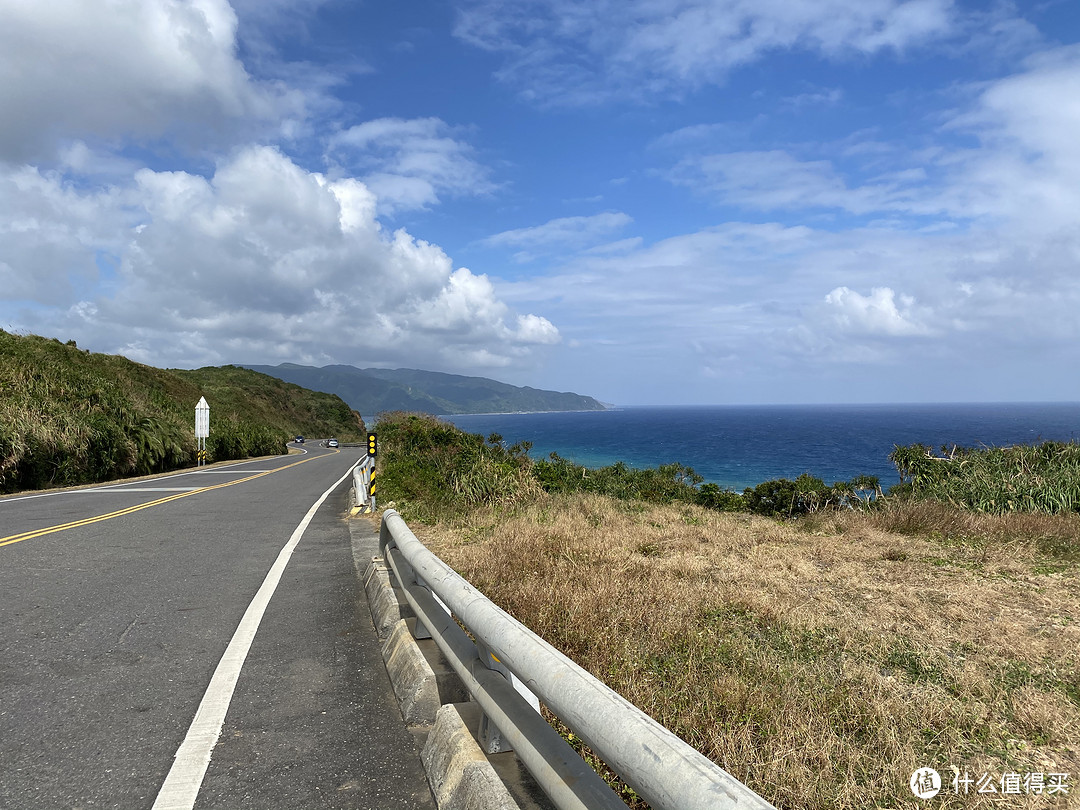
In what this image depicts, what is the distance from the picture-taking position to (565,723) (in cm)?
204

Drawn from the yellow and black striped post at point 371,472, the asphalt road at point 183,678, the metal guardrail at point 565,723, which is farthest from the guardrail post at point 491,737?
the yellow and black striped post at point 371,472

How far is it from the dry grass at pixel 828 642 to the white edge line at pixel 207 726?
207 centimetres

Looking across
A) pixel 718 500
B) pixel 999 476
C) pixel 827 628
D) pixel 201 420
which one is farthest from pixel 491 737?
pixel 201 420

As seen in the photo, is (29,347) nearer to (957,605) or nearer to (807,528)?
(807,528)

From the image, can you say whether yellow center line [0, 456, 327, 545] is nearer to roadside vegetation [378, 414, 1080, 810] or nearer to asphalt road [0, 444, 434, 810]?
asphalt road [0, 444, 434, 810]

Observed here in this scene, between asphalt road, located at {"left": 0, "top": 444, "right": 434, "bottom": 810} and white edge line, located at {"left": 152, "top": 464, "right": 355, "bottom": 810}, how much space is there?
0.10 ft

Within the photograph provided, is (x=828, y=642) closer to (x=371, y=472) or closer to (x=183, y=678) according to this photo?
(x=183, y=678)

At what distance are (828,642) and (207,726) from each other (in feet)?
13.8

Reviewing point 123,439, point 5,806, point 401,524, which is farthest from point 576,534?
point 123,439

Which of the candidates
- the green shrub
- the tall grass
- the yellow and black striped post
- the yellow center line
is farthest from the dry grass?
the green shrub

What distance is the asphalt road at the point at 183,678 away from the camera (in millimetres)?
3055

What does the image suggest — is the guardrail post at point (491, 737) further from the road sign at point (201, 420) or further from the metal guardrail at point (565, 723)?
the road sign at point (201, 420)

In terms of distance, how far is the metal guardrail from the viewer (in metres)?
1.51

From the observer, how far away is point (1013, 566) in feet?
24.8
